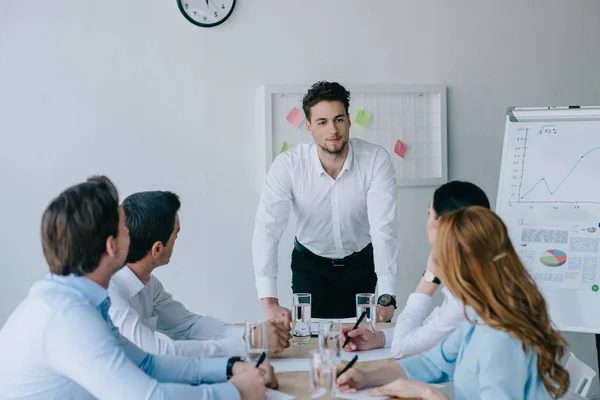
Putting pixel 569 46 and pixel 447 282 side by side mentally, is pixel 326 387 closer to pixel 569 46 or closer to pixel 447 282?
pixel 447 282

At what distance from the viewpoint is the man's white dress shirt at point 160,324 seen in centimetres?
218

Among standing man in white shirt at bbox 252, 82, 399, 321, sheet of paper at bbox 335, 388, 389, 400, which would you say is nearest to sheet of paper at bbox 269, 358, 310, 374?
sheet of paper at bbox 335, 388, 389, 400

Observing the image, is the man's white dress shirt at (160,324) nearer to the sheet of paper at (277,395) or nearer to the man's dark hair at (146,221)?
the man's dark hair at (146,221)

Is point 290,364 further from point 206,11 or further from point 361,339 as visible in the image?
point 206,11

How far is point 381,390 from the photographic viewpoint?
188 cm

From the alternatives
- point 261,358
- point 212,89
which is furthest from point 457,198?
point 212,89

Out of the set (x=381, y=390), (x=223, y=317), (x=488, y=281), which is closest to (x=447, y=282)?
(x=488, y=281)

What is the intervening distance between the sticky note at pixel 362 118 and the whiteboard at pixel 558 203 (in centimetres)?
78

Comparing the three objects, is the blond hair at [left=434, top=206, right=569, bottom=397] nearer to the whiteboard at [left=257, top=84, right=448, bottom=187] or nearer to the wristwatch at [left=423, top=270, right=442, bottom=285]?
the wristwatch at [left=423, top=270, right=442, bottom=285]

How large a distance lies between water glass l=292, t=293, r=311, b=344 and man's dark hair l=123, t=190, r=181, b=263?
19.3 inches

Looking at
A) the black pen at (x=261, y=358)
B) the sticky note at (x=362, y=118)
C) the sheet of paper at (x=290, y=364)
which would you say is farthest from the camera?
the sticky note at (x=362, y=118)

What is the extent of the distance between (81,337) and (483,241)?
0.88 meters

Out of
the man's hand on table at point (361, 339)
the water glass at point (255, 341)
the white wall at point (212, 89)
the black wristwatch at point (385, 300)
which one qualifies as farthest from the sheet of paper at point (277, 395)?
the white wall at point (212, 89)

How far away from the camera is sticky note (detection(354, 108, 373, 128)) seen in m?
3.96
